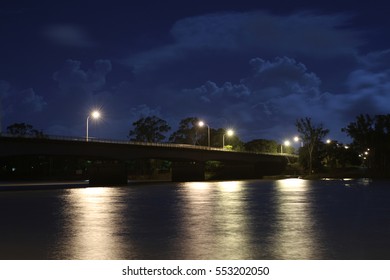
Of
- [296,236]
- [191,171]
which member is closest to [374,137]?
[191,171]

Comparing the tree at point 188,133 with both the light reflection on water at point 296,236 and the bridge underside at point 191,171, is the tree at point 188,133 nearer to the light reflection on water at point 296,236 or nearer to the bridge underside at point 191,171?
the bridge underside at point 191,171

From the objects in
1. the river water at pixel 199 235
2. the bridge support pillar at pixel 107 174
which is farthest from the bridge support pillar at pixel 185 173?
the river water at pixel 199 235

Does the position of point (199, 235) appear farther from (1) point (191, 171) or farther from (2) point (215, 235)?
(1) point (191, 171)

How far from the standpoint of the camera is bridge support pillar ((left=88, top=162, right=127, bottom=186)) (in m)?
78.6

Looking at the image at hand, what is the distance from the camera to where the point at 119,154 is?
88125 millimetres

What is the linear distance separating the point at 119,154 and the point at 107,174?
980cm

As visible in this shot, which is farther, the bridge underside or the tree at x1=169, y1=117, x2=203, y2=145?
the tree at x1=169, y1=117, x2=203, y2=145

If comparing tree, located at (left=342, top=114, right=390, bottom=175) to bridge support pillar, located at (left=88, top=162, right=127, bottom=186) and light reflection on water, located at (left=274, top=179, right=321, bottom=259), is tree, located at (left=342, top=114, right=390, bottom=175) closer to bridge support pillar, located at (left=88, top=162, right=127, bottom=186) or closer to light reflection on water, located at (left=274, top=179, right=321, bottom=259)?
bridge support pillar, located at (left=88, top=162, right=127, bottom=186)

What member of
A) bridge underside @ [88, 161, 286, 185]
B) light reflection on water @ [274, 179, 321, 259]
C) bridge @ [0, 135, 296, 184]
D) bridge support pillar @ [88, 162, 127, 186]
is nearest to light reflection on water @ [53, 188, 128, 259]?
light reflection on water @ [274, 179, 321, 259]

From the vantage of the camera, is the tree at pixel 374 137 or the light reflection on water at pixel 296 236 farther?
the tree at pixel 374 137

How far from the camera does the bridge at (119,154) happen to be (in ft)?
234

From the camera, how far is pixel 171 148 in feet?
330
